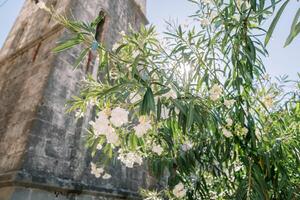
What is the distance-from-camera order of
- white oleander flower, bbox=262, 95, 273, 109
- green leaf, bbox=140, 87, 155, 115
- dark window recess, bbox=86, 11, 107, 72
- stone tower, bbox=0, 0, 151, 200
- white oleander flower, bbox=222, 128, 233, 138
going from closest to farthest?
1. green leaf, bbox=140, 87, 155, 115
2. white oleander flower, bbox=222, 128, 233, 138
3. white oleander flower, bbox=262, 95, 273, 109
4. stone tower, bbox=0, 0, 151, 200
5. dark window recess, bbox=86, 11, 107, 72

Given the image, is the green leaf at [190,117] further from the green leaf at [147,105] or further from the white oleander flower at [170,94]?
the green leaf at [147,105]

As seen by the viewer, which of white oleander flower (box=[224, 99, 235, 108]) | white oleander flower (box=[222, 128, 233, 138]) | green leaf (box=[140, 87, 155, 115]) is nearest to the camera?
green leaf (box=[140, 87, 155, 115])

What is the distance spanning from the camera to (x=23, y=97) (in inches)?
203

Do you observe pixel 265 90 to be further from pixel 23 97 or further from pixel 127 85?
pixel 23 97

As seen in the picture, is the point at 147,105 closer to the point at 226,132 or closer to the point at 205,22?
the point at 226,132

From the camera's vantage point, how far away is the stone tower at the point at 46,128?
4090 mm

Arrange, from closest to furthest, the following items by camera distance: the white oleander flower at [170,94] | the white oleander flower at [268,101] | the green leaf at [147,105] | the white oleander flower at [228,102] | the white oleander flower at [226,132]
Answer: the green leaf at [147,105] < the white oleander flower at [170,94] < the white oleander flower at [226,132] < the white oleander flower at [228,102] < the white oleander flower at [268,101]

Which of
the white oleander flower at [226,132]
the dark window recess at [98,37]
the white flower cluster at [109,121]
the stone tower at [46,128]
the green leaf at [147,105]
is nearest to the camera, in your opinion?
the green leaf at [147,105]

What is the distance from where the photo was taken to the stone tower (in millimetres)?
4090

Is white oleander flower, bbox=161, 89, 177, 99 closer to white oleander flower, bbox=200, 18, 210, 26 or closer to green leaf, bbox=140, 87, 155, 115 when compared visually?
green leaf, bbox=140, 87, 155, 115

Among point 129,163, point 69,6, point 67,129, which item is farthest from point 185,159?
point 69,6

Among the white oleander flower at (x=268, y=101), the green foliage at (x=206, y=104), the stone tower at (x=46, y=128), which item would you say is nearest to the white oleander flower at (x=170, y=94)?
the green foliage at (x=206, y=104)

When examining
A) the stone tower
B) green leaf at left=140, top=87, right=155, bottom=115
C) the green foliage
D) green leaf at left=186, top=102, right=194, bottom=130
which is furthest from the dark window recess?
green leaf at left=140, top=87, right=155, bottom=115

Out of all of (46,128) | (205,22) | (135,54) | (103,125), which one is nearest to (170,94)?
(103,125)
